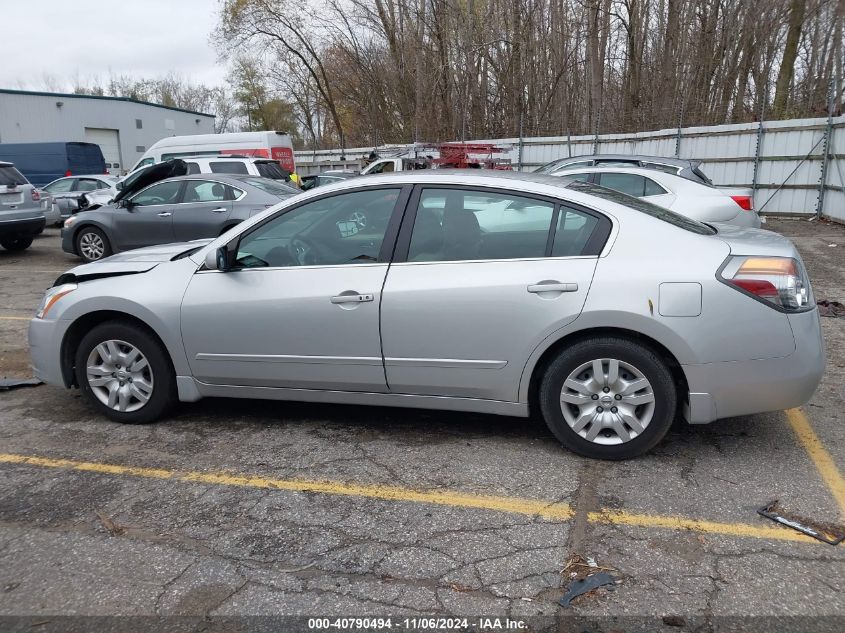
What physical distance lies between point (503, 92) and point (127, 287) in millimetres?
24961

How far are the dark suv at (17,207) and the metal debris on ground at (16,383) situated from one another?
812 cm

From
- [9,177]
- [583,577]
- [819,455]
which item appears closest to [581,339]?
[583,577]

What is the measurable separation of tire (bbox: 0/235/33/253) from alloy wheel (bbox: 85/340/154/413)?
10570 millimetres

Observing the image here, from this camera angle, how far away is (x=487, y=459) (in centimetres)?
387

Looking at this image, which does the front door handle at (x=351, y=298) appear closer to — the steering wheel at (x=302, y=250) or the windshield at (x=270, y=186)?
the steering wheel at (x=302, y=250)

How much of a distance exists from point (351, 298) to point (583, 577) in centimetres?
197

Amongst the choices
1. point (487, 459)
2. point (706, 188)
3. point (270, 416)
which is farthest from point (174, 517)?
point (706, 188)

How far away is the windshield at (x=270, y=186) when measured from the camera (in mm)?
10227

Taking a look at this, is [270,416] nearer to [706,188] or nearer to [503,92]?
[706,188]

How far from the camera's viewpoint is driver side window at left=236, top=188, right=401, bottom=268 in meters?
4.06

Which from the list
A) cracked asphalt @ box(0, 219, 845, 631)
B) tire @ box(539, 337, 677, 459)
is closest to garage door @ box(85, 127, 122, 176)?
cracked asphalt @ box(0, 219, 845, 631)

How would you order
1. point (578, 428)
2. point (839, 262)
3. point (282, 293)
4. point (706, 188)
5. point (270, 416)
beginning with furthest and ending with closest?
point (839, 262) < point (706, 188) < point (270, 416) < point (282, 293) < point (578, 428)

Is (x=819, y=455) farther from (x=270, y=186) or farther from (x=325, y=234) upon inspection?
(x=270, y=186)

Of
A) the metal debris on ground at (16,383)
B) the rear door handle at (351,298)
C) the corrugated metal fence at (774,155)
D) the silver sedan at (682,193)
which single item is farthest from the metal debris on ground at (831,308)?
the corrugated metal fence at (774,155)
